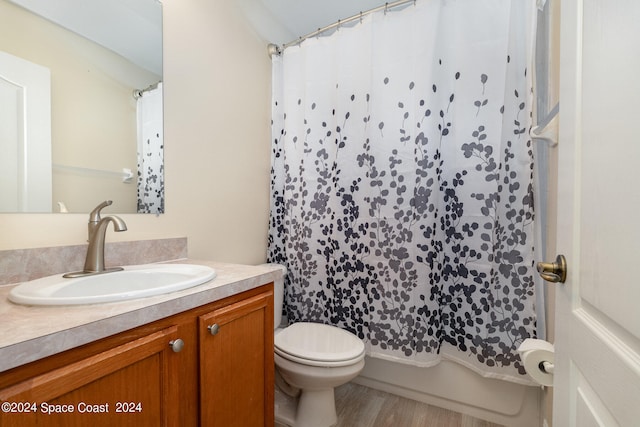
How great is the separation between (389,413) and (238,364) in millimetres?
1114

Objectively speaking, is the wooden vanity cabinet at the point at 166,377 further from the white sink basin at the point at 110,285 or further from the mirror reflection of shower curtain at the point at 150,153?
the mirror reflection of shower curtain at the point at 150,153

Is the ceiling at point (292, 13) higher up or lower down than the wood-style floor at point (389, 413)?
higher up

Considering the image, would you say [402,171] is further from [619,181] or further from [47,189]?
[47,189]

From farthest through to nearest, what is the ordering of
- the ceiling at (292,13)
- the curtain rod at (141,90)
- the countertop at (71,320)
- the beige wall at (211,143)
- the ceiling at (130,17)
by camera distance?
1. the ceiling at (292,13)
2. the beige wall at (211,143)
3. the curtain rod at (141,90)
4. the ceiling at (130,17)
5. the countertop at (71,320)

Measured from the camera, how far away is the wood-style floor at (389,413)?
1.50 m

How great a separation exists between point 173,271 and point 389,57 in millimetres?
1525

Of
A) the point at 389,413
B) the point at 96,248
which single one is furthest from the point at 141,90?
the point at 389,413

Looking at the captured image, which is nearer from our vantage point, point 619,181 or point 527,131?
point 619,181

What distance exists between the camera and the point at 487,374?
140cm

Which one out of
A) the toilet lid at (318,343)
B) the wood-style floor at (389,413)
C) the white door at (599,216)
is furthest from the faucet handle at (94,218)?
the wood-style floor at (389,413)

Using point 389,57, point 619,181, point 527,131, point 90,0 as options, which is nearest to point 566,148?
point 619,181

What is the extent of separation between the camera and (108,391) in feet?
1.99

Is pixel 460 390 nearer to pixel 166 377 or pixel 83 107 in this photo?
pixel 166 377

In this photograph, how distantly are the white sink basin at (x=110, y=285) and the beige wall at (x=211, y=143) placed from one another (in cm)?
22
